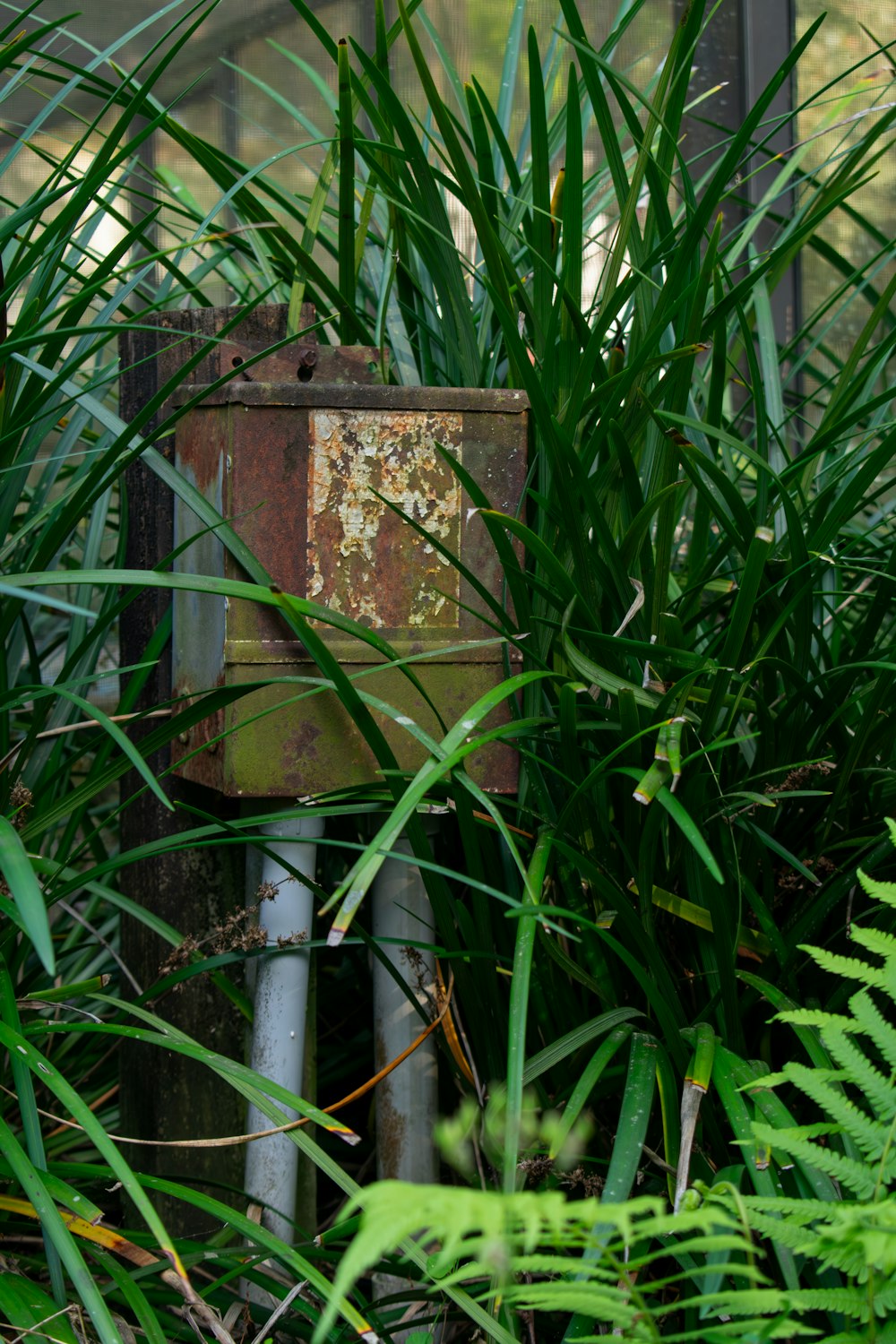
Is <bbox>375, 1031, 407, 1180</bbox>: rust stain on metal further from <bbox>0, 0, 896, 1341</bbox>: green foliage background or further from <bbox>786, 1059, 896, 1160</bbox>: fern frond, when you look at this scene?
<bbox>786, 1059, 896, 1160</bbox>: fern frond

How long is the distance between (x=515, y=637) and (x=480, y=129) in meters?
0.48

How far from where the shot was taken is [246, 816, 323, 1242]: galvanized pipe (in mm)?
1105

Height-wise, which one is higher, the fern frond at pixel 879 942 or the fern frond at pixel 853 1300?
the fern frond at pixel 879 942

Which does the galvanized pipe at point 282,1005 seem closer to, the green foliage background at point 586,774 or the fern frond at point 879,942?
the green foliage background at point 586,774

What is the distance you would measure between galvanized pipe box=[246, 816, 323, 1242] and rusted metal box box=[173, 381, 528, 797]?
0.37ft

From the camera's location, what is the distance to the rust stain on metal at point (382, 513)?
1083mm

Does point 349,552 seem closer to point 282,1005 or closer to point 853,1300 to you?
point 282,1005

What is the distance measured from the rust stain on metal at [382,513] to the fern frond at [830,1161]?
0.55m

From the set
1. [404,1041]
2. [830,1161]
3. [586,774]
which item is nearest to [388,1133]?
[404,1041]

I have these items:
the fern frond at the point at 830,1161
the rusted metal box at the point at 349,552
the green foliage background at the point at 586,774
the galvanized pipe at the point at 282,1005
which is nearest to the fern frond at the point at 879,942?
the green foliage background at the point at 586,774

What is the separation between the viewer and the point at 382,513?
109cm

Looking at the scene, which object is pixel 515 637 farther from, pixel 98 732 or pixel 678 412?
pixel 98 732

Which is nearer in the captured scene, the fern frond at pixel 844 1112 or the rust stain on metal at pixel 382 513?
the fern frond at pixel 844 1112

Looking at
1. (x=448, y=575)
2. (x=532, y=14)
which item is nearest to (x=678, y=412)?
(x=448, y=575)
